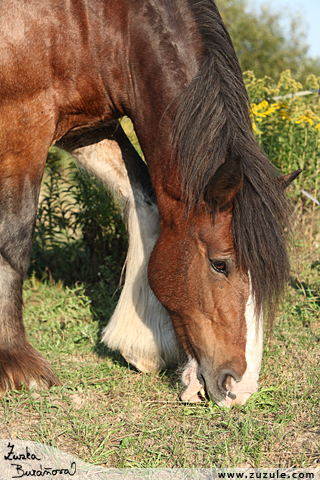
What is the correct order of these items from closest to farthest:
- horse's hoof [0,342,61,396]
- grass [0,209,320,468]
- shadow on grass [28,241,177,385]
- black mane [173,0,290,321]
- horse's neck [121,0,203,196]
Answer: grass [0,209,320,468]
black mane [173,0,290,321]
horse's neck [121,0,203,196]
horse's hoof [0,342,61,396]
shadow on grass [28,241,177,385]

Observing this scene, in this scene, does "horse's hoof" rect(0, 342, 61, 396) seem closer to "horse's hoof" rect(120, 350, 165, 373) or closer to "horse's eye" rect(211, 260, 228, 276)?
"horse's hoof" rect(120, 350, 165, 373)

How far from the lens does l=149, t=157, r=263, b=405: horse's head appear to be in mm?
2342

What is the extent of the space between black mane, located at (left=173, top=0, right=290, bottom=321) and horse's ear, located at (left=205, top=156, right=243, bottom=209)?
55mm

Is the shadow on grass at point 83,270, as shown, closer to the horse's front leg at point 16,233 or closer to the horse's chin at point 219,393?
the horse's front leg at point 16,233

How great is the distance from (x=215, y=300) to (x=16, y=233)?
1.20 meters

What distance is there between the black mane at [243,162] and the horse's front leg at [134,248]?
0.64 metres

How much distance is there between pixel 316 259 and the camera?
4.41 m

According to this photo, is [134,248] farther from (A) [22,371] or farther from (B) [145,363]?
(A) [22,371]

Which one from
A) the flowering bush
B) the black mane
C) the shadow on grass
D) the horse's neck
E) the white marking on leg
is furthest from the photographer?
the flowering bush

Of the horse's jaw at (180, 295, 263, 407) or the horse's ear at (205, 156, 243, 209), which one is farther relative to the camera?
the horse's jaw at (180, 295, 263, 407)
